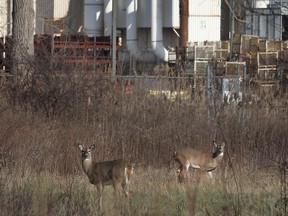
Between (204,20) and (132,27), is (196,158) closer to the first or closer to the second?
(132,27)

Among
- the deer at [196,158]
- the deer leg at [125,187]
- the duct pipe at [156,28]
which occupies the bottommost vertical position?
the deer leg at [125,187]

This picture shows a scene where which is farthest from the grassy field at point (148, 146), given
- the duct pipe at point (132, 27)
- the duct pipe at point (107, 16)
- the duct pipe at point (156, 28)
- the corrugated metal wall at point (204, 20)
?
the corrugated metal wall at point (204, 20)

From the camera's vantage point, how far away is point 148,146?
17.5 metres

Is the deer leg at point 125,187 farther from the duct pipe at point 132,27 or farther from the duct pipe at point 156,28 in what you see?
the duct pipe at point 132,27

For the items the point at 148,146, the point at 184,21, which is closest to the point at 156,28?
the point at 184,21

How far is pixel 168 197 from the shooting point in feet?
38.2

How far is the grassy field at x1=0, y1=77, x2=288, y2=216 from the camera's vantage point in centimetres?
1141

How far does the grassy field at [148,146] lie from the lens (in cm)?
1141

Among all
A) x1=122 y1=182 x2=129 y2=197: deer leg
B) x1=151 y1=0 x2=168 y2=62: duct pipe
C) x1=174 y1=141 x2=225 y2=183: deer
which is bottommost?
x1=122 y1=182 x2=129 y2=197: deer leg

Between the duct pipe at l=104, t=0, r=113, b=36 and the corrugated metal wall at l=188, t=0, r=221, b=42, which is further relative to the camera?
the corrugated metal wall at l=188, t=0, r=221, b=42

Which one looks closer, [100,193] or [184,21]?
[100,193]

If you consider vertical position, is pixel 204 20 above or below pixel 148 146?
above

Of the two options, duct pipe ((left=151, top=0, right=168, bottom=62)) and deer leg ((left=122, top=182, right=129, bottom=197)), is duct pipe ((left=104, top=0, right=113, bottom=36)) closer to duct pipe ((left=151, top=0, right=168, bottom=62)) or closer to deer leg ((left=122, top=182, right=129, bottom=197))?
duct pipe ((left=151, top=0, right=168, bottom=62))

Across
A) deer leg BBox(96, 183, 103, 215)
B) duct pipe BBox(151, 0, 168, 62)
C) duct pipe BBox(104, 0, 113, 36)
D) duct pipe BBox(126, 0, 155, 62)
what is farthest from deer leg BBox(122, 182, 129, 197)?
duct pipe BBox(104, 0, 113, 36)
